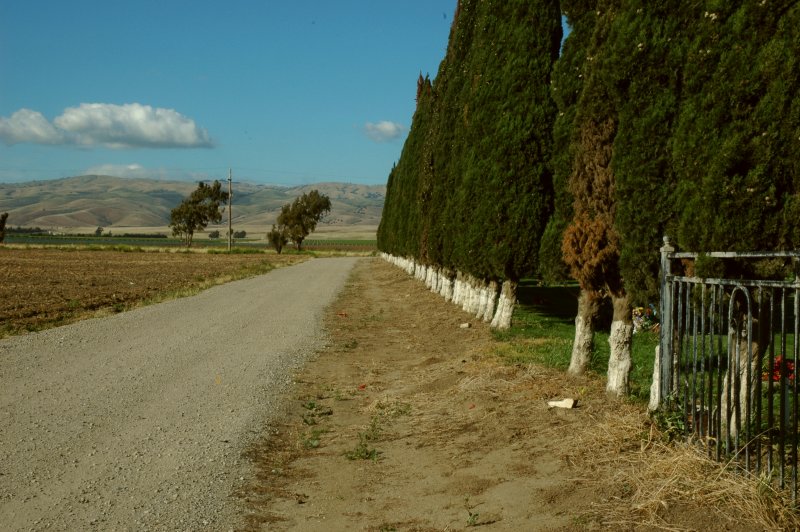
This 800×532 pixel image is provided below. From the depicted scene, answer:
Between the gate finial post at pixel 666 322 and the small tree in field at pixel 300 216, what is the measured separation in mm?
102924

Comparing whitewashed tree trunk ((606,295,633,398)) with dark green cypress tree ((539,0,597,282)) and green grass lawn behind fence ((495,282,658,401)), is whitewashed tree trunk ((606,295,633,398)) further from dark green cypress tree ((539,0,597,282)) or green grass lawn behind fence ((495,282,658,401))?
dark green cypress tree ((539,0,597,282))

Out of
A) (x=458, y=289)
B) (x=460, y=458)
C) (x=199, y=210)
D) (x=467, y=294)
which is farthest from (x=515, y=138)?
(x=199, y=210)

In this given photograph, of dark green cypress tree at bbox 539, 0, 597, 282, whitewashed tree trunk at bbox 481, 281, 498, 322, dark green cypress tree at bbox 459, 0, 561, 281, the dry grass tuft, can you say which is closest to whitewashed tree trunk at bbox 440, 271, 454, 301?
whitewashed tree trunk at bbox 481, 281, 498, 322

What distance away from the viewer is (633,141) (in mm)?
7832

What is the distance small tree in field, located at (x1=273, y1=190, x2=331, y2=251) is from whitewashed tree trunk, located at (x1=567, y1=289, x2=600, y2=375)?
9974cm

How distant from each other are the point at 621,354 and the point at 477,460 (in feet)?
8.76

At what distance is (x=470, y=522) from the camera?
506cm

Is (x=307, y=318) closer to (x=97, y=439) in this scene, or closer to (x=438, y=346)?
(x=438, y=346)

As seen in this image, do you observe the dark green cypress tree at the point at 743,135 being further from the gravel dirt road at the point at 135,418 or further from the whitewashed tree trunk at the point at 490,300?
the whitewashed tree trunk at the point at 490,300

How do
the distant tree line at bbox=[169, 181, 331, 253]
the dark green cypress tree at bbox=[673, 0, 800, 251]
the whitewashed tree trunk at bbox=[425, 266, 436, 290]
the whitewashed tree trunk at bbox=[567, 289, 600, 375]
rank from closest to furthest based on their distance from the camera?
the dark green cypress tree at bbox=[673, 0, 800, 251] < the whitewashed tree trunk at bbox=[567, 289, 600, 375] < the whitewashed tree trunk at bbox=[425, 266, 436, 290] < the distant tree line at bbox=[169, 181, 331, 253]

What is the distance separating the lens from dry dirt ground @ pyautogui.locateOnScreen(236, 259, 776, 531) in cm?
511

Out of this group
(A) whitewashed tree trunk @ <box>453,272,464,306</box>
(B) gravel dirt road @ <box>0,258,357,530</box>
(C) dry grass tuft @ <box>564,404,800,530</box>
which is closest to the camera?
(C) dry grass tuft @ <box>564,404,800,530</box>

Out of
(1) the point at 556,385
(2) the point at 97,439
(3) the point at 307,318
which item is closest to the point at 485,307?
(3) the point at 307,318

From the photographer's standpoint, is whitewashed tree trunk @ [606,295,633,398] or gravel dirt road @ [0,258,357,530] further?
whitewashed tree trunk @ [606,295,633,398]
